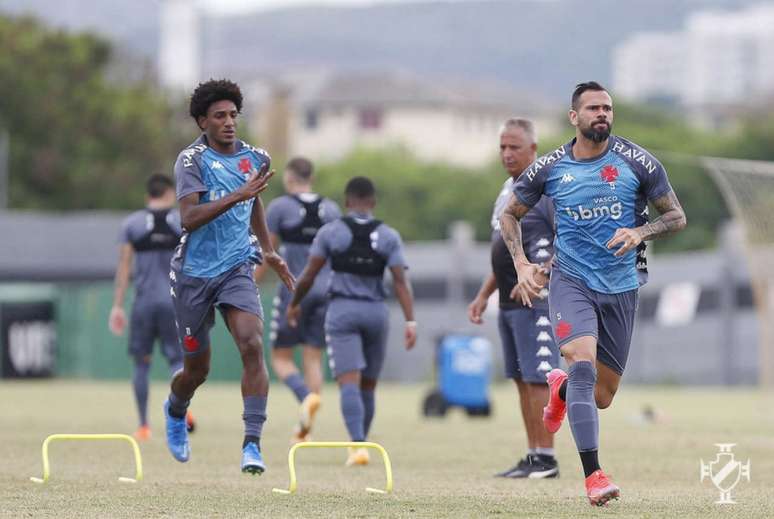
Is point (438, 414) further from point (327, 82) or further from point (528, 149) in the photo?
point (327, 82)

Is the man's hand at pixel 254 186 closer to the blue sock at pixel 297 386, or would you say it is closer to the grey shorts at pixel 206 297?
the grey shorts at pixel 206 297

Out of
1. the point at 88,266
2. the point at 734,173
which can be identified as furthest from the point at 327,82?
the point at 734,173

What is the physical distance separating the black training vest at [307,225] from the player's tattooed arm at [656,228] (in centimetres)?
602

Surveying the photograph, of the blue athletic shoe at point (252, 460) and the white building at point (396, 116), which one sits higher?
the white building at point (396, 116)

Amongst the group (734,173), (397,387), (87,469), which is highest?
(734,173)

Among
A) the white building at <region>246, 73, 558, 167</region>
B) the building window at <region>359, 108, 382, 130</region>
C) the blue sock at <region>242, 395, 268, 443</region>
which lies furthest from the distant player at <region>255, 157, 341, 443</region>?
the building window at <region>359, 108, 382, 130</region>

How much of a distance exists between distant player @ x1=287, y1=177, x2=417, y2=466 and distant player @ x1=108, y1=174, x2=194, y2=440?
122 inches

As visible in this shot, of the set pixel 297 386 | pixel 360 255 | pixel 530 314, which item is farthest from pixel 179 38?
pixel 530 314

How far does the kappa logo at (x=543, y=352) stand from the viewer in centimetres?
1258

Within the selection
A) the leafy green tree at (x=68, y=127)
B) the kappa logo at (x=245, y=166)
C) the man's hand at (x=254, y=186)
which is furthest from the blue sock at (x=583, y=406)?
the leafy green tree at (x=68, y=127)

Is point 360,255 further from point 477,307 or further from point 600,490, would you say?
point 600,490

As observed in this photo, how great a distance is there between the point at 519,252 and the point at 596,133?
84cm

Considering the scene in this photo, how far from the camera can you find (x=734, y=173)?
25.8m

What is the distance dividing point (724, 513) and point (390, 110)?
130 meters
